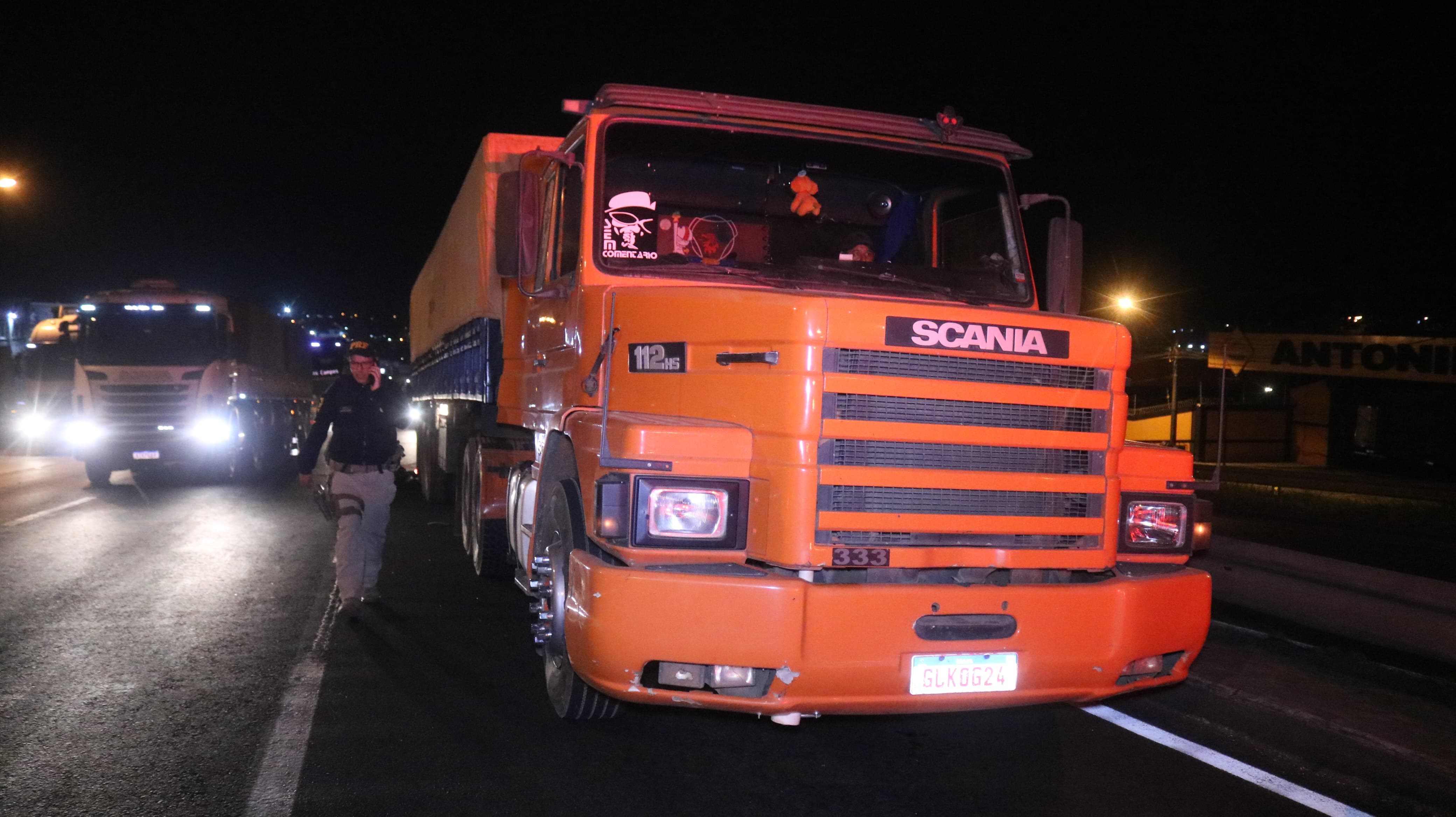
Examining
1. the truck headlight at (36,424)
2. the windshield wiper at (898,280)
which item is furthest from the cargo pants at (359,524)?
the truck headlight at (36,424)

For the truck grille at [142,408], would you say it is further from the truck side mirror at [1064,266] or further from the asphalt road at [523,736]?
the truck side mirror at [1064,266]

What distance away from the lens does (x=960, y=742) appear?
5.34 metres

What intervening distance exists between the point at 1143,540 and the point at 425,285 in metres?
11.4

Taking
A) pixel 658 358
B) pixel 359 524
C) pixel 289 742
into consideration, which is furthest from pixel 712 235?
pixel 359 524

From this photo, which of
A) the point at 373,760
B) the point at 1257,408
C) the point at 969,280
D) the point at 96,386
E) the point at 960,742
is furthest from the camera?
the point at 1257,408

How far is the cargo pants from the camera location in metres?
7.78

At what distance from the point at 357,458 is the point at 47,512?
8088 mm

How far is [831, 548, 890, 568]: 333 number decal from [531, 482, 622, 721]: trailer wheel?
117cm

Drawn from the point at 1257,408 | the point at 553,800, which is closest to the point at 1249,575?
the point at 553,800

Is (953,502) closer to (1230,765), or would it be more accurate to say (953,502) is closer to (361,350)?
(1230,765)

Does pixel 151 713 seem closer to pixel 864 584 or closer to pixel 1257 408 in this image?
pixel 864 584

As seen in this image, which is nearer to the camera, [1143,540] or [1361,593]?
[1143,540]

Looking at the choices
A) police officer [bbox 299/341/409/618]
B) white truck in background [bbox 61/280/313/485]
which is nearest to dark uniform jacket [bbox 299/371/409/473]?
police officer [bbox 299/341/409/618]

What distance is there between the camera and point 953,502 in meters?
4.37
